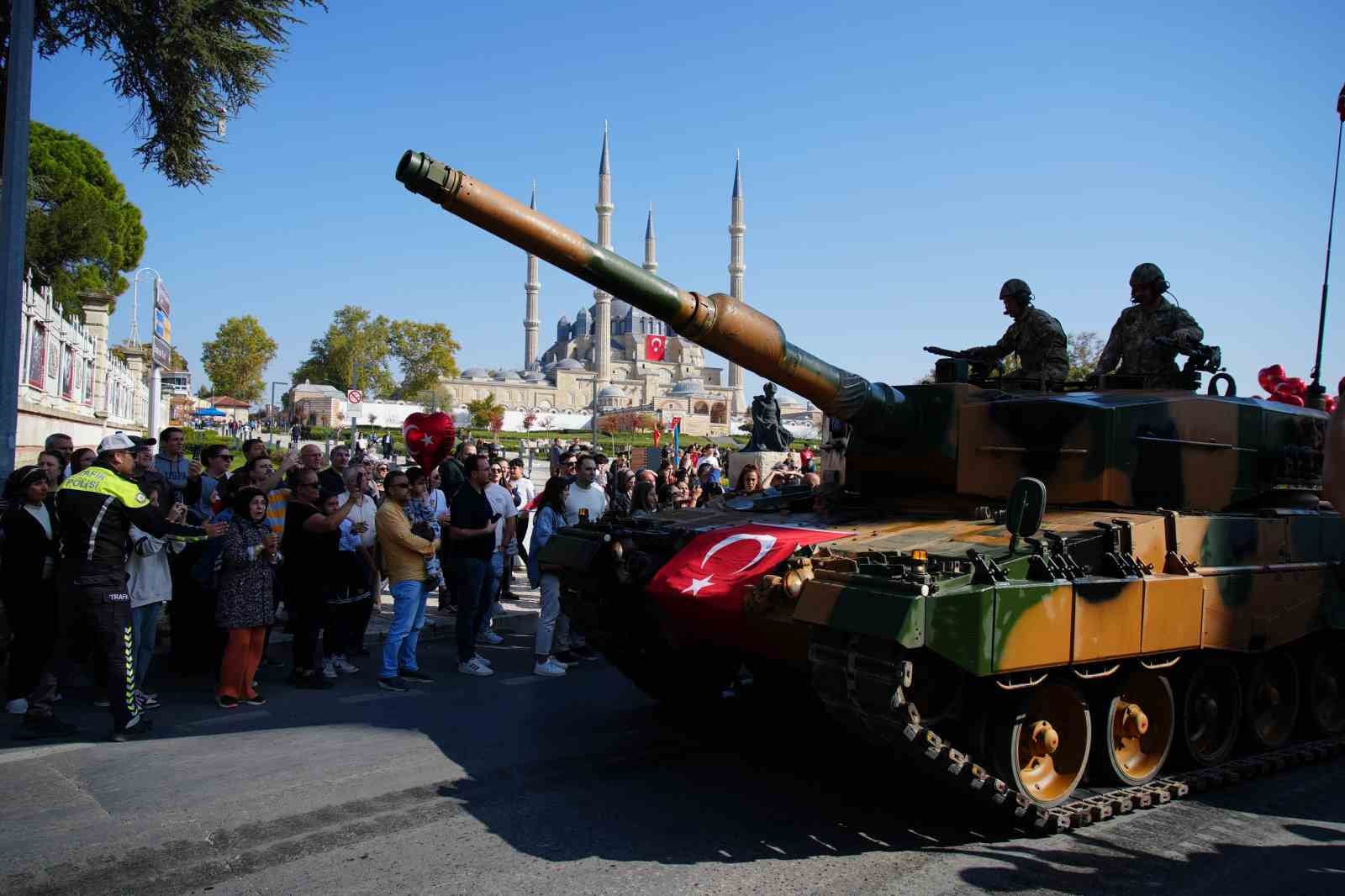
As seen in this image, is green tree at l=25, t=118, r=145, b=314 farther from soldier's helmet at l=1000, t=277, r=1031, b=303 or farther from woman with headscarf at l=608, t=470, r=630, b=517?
soldier's helmet at l=1000, t=277, r=1031, b=303

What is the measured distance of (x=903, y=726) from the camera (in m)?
4.72

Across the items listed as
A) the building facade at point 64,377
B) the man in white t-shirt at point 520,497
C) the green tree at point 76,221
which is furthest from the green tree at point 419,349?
the man in white t-shirt at point 520,497

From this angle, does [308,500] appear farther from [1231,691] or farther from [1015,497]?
[1231,691]

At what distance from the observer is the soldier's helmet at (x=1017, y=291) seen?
7.99m

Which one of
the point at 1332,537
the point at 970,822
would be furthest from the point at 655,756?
the point at 1332,537

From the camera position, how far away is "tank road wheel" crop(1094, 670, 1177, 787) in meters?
5.81

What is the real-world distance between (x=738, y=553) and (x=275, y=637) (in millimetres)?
5582

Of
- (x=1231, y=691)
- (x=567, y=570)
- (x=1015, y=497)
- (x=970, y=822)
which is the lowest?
(x=970, y=822)

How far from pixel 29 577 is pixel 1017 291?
6976 millimetres

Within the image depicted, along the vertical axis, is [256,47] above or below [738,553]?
above

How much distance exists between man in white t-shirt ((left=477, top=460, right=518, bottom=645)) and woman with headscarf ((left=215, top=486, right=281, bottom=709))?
203cm

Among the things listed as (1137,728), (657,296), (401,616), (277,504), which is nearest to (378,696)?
(401,616)

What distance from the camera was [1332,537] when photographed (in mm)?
6957

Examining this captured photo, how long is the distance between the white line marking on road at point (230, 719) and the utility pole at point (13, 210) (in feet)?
9.32
